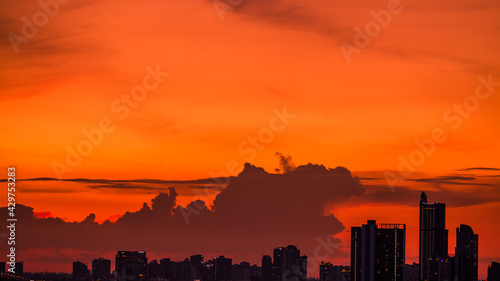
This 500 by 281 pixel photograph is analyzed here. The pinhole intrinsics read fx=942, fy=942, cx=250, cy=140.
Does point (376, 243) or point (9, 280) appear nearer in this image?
point (9, 280)

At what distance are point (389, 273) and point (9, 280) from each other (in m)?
85.0

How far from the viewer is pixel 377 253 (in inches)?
7416

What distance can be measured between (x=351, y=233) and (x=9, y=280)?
89.5 m

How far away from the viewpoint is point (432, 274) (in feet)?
643

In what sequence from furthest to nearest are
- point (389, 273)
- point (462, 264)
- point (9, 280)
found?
point (462, 264) → point (389, 273) → point (9, 280)

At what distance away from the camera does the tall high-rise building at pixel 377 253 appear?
185 m

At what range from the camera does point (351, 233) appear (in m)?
196

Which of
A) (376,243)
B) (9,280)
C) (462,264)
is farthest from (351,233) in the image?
(9,280)

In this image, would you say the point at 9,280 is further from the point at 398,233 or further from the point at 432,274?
the point at 432,274

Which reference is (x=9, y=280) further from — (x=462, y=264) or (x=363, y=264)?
(x=462, y=264)

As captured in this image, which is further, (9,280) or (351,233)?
(351,233)

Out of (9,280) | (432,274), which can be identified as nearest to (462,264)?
(432,274)

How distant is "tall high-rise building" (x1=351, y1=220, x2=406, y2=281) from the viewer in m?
185

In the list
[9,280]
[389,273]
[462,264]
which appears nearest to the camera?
[9,280]
